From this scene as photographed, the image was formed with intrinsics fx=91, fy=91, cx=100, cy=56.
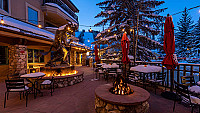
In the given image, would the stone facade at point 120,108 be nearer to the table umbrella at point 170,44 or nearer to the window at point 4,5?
the table umbrella at point 170,44

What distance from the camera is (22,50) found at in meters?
7.89

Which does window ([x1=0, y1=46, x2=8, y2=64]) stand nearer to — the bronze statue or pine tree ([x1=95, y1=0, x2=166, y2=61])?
the bronze statue

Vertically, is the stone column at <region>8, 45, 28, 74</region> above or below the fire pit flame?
above

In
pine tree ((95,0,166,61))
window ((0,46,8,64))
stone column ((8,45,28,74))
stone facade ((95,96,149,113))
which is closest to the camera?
stone facade ((95,96,149,113))

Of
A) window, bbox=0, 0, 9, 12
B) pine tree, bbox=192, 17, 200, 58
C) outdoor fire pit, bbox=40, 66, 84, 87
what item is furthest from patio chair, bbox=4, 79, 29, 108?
pine tree, bbox=192, 17, 200, 58

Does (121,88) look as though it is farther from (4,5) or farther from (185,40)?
(185,40)

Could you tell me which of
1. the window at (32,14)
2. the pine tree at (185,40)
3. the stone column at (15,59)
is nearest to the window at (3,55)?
the stone column at (15,59)

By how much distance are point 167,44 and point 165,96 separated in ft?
7.98

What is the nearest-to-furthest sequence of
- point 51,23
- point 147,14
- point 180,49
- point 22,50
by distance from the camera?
point 22,50, point 147,14, point 51,23, point 180,49

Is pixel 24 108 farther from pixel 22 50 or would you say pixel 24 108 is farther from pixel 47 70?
pixel 22 50

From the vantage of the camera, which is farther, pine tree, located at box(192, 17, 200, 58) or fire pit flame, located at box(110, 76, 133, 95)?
pine tree, located at box(192, 17, 200, 58)

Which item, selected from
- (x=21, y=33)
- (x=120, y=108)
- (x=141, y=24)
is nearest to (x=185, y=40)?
(x=141, y=24)

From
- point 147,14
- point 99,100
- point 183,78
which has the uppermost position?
point 147,14

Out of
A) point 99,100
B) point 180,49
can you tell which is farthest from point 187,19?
point 99,100
